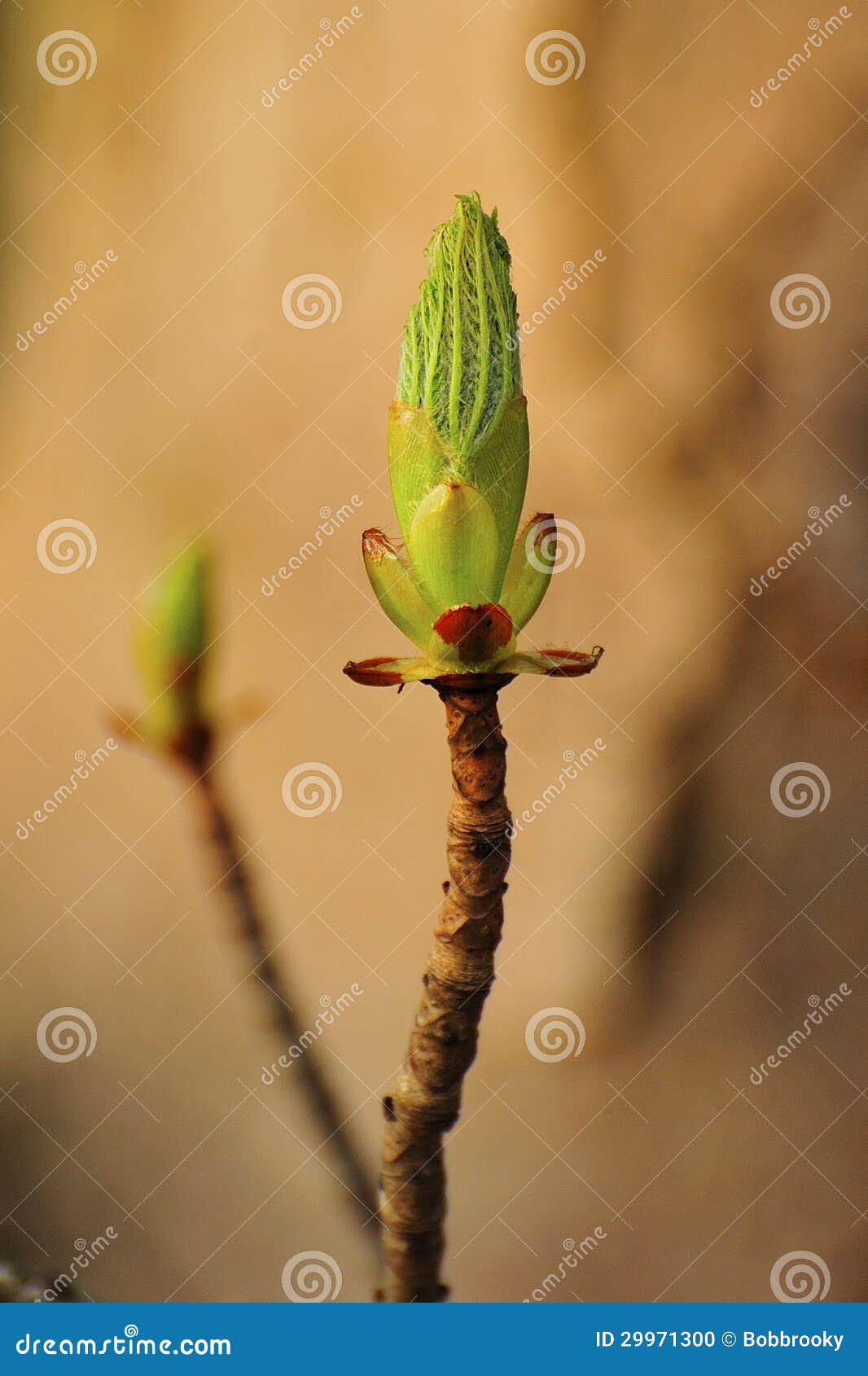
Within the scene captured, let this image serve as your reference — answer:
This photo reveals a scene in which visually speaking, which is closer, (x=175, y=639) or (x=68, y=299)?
(x=175, y=639)

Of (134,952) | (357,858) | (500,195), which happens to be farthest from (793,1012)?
(500,195)

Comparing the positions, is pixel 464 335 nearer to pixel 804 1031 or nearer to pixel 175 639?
pixel 175 639

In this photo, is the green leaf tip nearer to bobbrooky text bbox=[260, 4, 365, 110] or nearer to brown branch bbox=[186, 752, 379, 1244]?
brown branch bbox=[186, 752, 379, 1244]

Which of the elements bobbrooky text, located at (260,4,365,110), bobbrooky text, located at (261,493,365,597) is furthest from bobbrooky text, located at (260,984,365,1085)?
bobbrooky text, located at (260,4,365,110)

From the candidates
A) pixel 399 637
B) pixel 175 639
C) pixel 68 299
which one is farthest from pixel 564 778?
pixel 68 299

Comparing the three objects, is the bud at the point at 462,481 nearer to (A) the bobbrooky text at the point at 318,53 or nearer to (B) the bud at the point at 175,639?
(B) the bud at the point at 175,639

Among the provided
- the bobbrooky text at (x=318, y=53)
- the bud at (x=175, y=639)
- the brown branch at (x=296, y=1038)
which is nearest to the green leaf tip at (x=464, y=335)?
the bud at (x=175, y=639)
